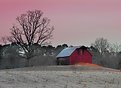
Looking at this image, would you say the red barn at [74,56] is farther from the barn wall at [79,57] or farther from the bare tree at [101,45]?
the bare tree at [101,45]

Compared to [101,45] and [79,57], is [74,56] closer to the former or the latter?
[79,57]

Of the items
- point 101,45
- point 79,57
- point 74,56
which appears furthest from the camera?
point 101,45

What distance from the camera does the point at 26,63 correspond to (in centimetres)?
10038

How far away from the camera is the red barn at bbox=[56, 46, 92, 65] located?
87.2 meters

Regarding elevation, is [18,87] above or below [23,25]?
below

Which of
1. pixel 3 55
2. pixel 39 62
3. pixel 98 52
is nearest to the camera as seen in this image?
pixel 39 62

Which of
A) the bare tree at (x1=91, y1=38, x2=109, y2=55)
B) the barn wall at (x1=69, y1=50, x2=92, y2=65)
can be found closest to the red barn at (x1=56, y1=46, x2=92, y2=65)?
the barn wall at (x1=69, y1=50, x2=92, y2=65)

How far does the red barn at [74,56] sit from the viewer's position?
87.2 meters

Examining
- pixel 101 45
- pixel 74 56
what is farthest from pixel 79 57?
pixel 101 45

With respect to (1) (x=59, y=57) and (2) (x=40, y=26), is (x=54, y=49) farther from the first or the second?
(1) (x=59, y=57)

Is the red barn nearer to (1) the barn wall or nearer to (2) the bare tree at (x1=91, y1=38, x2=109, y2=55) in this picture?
(1) the barn wall

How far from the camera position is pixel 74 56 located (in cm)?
8794

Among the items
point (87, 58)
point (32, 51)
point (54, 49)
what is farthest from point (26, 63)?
point (54, 49)

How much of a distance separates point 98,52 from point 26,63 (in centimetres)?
4865
